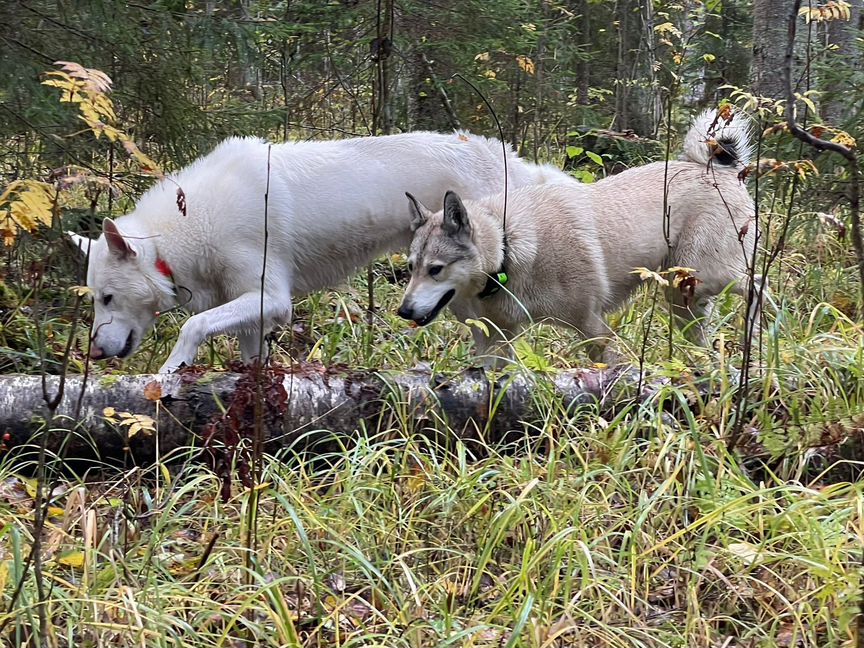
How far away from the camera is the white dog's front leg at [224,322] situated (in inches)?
193

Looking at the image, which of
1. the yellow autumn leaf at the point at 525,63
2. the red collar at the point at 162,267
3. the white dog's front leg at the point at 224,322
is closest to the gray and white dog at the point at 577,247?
the white dog's front leg at the point at 224,322

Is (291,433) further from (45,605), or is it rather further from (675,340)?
(675,340)

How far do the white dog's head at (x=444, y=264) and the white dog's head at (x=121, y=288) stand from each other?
4.85 ft

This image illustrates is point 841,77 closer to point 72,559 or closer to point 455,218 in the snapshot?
point 455,218

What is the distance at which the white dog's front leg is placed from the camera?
4902mm

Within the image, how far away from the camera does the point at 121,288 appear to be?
5164mm

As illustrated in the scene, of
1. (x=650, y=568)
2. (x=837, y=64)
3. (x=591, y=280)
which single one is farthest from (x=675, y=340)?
(x=837, y=64)

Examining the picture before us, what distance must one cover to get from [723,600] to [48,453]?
2.63 m

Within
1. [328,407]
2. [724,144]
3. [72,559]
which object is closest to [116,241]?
[328,407]

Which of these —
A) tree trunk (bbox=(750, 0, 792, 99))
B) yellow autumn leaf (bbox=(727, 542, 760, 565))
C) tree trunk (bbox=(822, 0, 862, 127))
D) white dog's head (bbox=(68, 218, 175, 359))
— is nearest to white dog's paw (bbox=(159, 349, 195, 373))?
white dog's head (bbox=(68, 218, 175, 359))

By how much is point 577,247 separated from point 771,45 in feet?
10.7

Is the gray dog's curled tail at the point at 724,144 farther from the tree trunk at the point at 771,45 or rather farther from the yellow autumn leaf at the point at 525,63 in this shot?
the yellow autumn leaf at the point at 525,63

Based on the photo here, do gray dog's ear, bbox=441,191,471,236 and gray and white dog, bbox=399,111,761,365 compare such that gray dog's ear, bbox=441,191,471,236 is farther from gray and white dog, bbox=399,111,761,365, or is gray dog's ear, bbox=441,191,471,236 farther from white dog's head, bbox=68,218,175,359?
white dog's head, bbox=68,218,175,359

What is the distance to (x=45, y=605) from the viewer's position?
2604 millimetres
